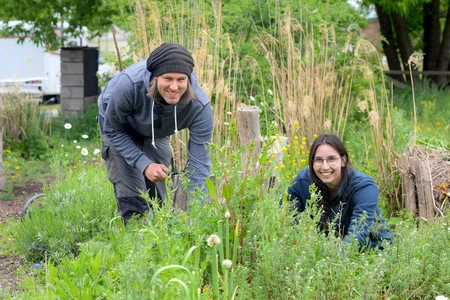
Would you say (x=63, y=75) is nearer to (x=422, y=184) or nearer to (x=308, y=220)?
(x=422, y=184)

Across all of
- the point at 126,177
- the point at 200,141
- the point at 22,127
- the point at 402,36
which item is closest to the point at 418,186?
the point at 200,141

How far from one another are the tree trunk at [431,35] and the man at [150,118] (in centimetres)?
1178

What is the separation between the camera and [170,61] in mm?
4016

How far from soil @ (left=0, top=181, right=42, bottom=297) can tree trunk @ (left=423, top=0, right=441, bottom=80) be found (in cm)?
1021

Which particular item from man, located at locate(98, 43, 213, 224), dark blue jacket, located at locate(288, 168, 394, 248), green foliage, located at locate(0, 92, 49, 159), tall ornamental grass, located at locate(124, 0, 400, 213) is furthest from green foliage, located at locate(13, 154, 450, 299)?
green foliage, located at locate(0, 92, 49, 159)

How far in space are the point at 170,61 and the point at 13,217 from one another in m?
2.75

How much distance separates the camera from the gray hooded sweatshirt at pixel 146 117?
14.1ft

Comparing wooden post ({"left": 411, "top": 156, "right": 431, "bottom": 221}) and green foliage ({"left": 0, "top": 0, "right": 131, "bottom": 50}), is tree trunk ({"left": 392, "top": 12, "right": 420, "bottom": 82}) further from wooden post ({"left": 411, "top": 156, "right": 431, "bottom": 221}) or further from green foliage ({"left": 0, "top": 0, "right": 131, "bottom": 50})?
wooden post ({"left": 411, "top": 156, "right": 431, "bottom": 221})

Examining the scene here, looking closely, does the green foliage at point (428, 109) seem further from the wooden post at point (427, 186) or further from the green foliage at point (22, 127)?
the green foliage at point (22, 127)

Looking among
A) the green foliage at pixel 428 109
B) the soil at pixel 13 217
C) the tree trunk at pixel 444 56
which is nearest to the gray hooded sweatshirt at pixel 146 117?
the soil at pixel 13 217

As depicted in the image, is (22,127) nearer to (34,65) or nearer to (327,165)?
(327,165)

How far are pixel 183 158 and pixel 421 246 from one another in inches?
96.5

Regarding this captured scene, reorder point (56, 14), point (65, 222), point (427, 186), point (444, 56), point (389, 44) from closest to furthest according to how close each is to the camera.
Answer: point (65, 222) → point (427, 186) → point (56, 14) → point (444, 56) → point (389, 44)

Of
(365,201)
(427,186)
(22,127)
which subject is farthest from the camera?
(22,127)
